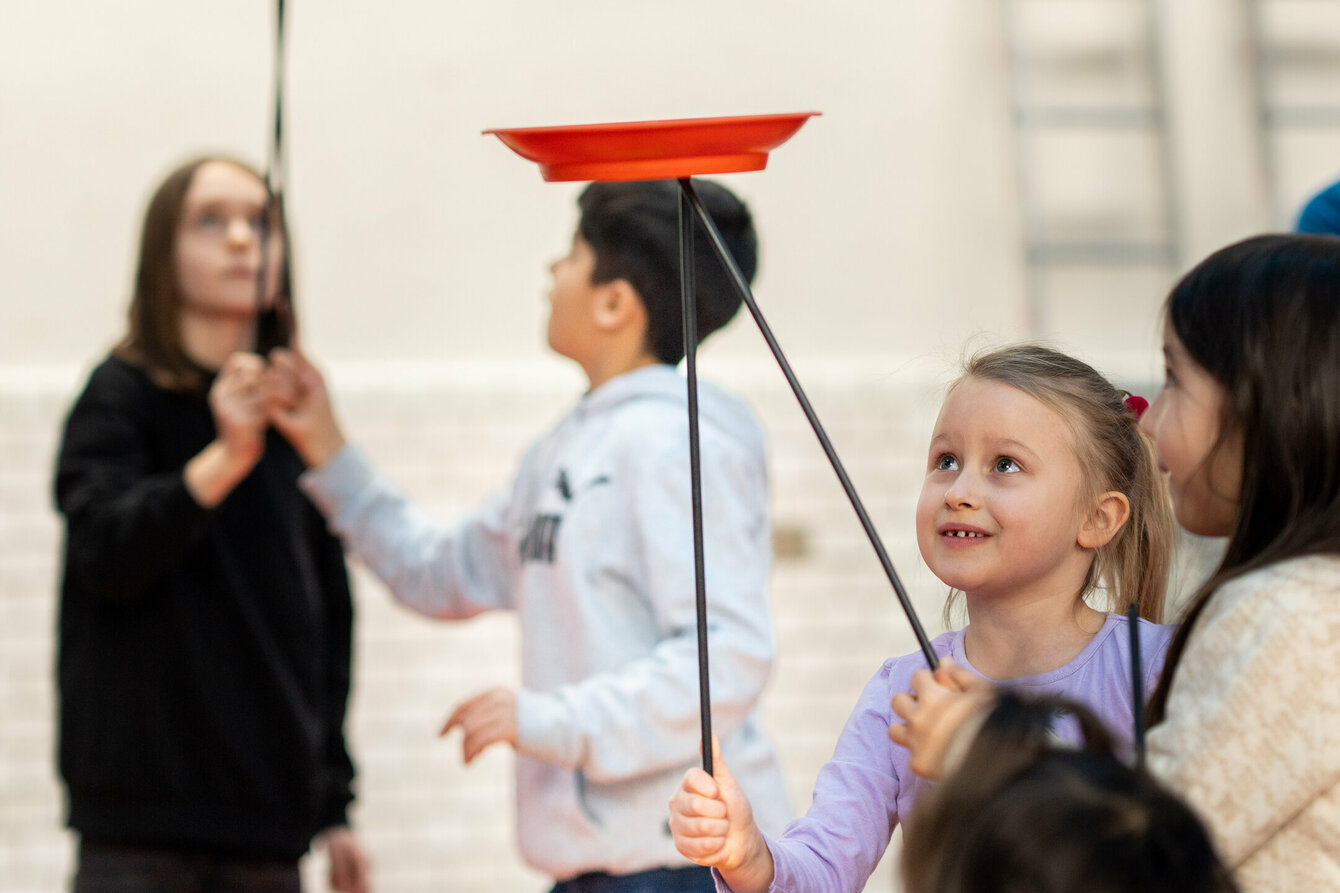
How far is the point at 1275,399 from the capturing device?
1.08 meters

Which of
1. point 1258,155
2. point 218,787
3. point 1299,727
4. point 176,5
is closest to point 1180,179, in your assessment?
point 1258,155

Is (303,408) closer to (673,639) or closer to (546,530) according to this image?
(546,530)

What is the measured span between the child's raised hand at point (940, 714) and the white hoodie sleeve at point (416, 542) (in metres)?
1.07

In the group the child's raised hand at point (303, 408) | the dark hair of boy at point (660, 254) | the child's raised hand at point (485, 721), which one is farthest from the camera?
the child's raised hand at point (303, 408)

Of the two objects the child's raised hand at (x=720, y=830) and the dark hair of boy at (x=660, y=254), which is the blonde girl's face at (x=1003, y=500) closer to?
the child's raised hand at (x=720, y=830)

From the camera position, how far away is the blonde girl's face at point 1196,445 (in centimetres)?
111

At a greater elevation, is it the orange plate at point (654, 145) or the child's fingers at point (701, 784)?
the orange plate at point (654, 145)

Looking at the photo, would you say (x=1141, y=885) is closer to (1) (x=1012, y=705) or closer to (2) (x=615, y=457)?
(1) (x=1012, y=705)

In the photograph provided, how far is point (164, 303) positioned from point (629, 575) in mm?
936

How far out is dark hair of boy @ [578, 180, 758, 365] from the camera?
1885 millimetres

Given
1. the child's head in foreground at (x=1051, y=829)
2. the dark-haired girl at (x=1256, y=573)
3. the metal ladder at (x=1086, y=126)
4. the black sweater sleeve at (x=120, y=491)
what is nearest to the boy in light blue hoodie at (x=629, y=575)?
the black sweater sleeve at (x=120, y=491)

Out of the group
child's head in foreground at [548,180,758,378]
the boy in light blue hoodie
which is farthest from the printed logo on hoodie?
child's head in foreground at [548,180,758,378]

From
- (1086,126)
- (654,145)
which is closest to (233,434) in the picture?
(654,145)

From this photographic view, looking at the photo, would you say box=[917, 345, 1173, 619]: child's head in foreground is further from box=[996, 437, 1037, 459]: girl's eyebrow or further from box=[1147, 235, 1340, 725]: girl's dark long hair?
box=[1147, 235, 1340, 725]: girl's dark long hair
